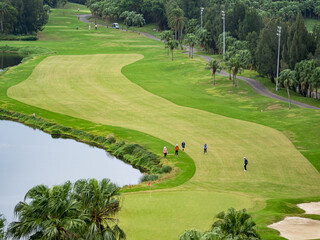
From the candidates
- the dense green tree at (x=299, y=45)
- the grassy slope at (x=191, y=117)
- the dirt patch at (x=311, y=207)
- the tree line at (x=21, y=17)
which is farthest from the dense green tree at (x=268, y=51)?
the tree line at (x=21, y=17)

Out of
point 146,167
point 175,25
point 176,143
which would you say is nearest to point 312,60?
point 176,143

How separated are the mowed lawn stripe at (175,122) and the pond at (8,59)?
41.1 feet

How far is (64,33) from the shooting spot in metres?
199

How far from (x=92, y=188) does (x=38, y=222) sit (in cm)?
403

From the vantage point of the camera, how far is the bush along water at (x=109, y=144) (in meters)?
64.4

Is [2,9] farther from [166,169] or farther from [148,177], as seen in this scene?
[148,177]

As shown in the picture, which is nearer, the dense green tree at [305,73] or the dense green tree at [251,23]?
the dense green tree at [305,73]

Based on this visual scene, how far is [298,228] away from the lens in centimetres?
4028

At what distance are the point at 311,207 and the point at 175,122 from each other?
3737cm

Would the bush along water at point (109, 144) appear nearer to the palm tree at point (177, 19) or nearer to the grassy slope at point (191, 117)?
the grassy slope at point (191, 117)

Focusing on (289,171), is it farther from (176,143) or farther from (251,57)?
(251,57)

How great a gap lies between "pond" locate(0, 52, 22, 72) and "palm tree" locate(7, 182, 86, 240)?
116m

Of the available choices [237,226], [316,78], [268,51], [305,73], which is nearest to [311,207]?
[237,226]

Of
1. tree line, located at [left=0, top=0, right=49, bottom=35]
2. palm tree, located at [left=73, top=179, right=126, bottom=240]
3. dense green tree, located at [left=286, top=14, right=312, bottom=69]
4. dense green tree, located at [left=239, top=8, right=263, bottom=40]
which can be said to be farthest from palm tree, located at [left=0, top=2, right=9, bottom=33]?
palm tree, located at [left=73, top=179, right=126, bottom=240]
